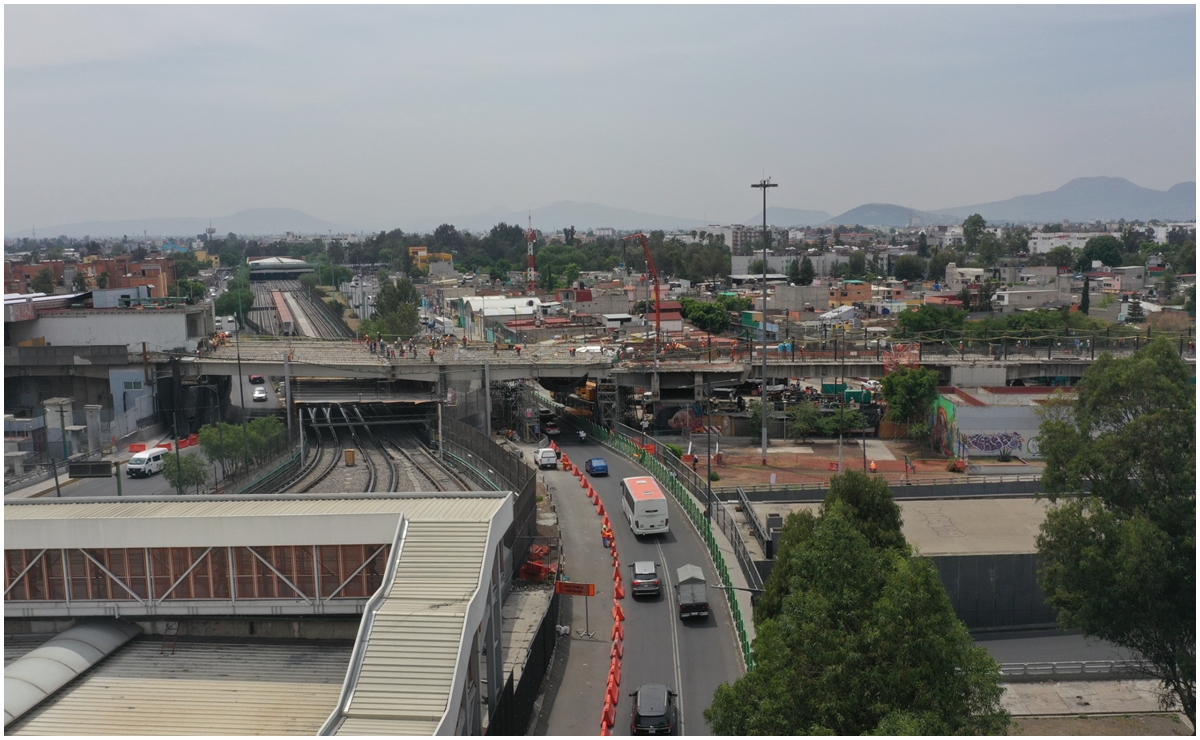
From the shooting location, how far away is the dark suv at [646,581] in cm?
2272

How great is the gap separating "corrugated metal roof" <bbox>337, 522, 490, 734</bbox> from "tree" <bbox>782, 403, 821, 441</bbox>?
98.4ft

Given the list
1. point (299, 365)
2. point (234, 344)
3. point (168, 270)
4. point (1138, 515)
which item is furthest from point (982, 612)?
point (168, 270)

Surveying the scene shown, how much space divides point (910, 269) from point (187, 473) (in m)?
125

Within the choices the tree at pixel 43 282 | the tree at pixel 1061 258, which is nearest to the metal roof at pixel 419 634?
the tree at pixel 43 282

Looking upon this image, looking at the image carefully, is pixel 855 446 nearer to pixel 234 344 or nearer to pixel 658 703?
pixel 658 703

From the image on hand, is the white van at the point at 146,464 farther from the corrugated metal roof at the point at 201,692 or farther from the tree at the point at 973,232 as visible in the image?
the tree at the point at 973,232

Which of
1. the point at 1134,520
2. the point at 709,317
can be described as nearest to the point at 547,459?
the point at 1134,520

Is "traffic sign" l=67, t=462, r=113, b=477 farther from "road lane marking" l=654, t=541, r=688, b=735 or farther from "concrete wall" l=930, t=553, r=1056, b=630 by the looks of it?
"concrete wall" l=930, t=553, r=1056, b=630

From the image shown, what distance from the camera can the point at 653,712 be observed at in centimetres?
1639

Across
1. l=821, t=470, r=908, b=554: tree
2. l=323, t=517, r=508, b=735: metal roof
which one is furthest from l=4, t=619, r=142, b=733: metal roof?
l=821, t=470, r=908, b=554: tree

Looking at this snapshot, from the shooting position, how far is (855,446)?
4391cm

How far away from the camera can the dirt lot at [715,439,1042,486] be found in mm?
37719

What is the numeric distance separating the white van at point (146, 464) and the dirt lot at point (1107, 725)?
1064 inches

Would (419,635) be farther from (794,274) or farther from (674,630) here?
(794,274)
